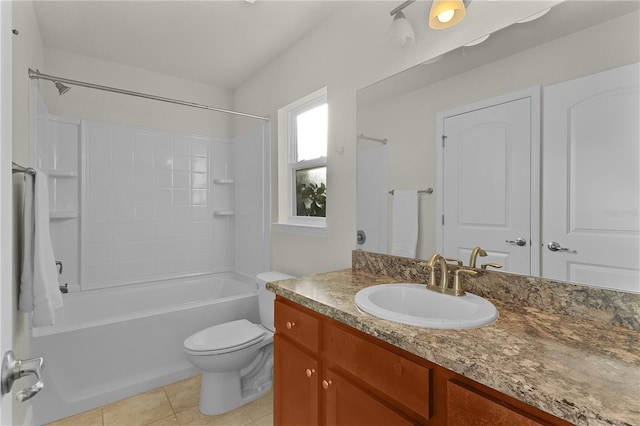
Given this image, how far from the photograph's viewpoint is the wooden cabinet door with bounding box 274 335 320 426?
120 cm

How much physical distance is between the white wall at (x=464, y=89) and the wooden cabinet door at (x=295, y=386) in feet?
2.34

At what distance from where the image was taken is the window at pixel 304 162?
2297 millimetres

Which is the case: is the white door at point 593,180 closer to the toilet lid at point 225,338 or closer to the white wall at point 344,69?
the white wall at point 344,69

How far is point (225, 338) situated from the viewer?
2.00 meters

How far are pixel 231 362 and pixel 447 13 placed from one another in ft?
6.91

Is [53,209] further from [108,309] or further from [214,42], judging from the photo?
[214,42]

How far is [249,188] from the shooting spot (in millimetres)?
3053

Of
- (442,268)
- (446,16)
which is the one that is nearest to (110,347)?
(442,268)

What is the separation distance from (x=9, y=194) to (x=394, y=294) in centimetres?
123

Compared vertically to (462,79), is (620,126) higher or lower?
lower

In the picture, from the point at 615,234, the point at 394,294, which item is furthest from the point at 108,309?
the point at 615,234

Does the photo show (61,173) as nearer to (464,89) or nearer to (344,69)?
(344,69)

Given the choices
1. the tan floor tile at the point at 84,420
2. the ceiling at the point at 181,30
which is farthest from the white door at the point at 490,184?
the tan floor tile at the point at 84,420

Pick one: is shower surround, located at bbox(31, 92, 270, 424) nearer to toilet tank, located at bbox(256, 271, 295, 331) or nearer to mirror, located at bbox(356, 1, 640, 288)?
toilet tank, located at bbox(256, 271, 295, 331)
